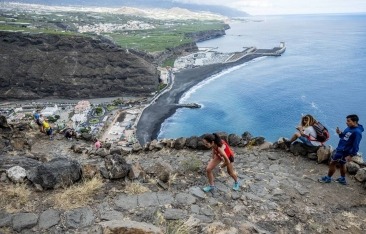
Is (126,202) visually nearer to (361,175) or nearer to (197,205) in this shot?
(197,205)

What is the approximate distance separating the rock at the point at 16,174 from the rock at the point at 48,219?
6.68ft

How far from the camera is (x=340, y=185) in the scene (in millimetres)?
10461

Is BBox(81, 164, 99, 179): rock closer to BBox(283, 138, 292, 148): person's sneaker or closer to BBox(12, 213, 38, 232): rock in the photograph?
BBox(12, 213, 38, 232): rock

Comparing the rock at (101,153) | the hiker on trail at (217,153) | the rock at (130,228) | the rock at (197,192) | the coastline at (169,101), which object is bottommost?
the coastline at (169,101)

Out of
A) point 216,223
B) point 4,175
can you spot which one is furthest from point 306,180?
point 4,175

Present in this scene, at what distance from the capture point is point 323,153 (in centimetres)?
1177

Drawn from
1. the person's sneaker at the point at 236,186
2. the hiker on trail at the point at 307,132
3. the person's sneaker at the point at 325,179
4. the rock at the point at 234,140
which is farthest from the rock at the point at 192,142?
the person's sneaker at the point at 325,179

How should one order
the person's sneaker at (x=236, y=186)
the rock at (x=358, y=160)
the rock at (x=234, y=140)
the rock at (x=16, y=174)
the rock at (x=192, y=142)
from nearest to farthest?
the rock at (x=16, y=174) < the person's sneaker at (x=236, y=186) < the rock at (x=358, y=160) < the rock at (x=192, y=142) < the rock at (x=234, y=140)

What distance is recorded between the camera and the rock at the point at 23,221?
267 inches

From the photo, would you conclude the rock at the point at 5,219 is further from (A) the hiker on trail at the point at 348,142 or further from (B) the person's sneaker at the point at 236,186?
(A) the hiker on trail at the point at 348,142

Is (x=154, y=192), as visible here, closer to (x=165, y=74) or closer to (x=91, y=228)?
(x=91, y=228)

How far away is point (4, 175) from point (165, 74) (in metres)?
88.8

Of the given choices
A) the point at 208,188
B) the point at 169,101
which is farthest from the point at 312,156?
the point at 169,101

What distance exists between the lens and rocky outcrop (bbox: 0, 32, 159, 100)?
8012 cm
